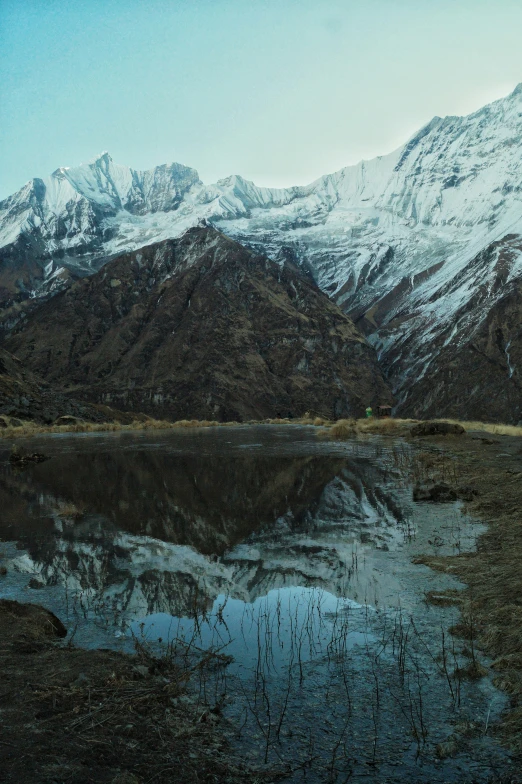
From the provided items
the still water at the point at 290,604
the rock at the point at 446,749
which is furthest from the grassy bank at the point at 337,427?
the rock at the point at 446,749

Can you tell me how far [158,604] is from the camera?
25.5 feet

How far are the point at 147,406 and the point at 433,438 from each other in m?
79.1

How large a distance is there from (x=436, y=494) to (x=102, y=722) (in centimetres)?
1123

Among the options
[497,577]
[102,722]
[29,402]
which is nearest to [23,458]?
[497,577]

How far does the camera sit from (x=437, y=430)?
33500 millimetres

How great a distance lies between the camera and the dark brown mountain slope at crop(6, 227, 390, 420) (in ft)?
355

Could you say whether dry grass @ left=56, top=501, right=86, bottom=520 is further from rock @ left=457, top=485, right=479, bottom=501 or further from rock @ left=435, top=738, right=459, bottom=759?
rock @ left=435, top=738, right=459, bottom=759

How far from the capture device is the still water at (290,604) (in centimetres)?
459

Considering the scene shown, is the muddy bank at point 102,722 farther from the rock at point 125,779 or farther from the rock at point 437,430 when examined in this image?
the rock at point 437,430

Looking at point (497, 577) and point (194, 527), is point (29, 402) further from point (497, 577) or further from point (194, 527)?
point (497, 577)

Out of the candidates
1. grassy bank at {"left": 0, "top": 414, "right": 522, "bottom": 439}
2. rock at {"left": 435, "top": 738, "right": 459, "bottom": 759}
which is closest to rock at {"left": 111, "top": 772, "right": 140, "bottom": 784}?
rock at {"left": 435, "top": 738, "right": 459, "bottom": 759}

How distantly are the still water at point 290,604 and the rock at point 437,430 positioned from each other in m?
16.2

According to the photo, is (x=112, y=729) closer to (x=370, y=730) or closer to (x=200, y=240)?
(x=370, y=730)

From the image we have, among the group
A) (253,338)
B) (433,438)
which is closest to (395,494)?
(433,438)
